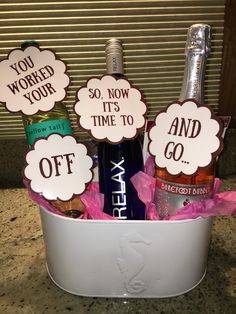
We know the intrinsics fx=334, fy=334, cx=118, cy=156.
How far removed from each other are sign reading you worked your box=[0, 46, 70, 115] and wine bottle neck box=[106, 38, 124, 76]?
0.07 metres

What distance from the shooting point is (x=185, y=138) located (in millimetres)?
466

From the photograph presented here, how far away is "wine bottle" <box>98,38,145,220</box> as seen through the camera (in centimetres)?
55

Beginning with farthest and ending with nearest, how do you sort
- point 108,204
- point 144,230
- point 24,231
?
point 24,231, point 108,204, point 144,230

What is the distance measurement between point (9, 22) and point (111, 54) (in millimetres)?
352

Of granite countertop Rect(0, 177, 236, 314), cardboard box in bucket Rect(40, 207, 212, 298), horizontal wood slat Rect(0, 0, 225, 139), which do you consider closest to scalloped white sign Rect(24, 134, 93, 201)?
cardboard box in bucket Rect(40, 207, 212, 298)

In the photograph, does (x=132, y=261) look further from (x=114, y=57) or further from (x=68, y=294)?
(x=114, y=57)

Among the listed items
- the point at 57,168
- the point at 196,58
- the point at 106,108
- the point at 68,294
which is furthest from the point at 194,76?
the point at 68,294

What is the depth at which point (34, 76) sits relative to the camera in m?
0.50

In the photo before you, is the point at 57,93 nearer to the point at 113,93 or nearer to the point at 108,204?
the point at 113,93

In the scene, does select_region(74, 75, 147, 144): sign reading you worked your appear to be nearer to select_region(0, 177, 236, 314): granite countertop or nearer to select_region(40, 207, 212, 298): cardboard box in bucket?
select_region(40, 207, 212, 298): cardboard box in bucket

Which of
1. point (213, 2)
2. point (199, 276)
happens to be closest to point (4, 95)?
point (199, 276)

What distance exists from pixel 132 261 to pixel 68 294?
0.42 ft

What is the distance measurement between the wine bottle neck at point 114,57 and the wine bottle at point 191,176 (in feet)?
0.33

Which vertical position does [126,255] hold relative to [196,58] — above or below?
below
